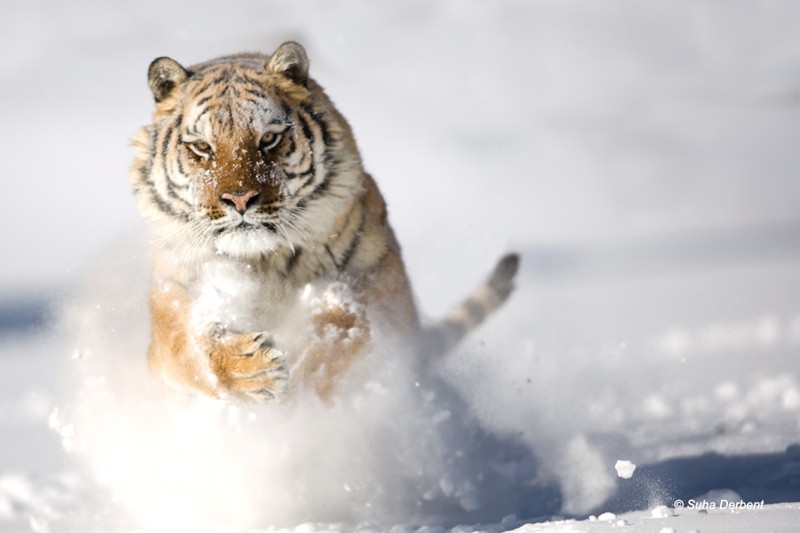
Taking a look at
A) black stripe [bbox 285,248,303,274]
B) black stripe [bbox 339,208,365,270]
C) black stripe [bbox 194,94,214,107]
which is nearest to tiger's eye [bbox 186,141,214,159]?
black stripe [bbox 194,94,214,107]

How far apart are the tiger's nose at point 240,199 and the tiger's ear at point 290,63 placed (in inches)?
23.3

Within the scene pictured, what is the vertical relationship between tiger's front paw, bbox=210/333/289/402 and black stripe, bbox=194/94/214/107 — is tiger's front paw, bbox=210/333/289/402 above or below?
below

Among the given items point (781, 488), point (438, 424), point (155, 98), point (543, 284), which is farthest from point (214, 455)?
point (543, 284)

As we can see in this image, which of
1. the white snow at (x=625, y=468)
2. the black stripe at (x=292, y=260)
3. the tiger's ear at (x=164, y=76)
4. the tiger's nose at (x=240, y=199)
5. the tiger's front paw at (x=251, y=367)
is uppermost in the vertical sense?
the tiger's ear at (x=164, y=76)

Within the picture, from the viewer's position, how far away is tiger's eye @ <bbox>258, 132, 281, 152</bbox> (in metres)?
3.41

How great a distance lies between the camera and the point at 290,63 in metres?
3.63

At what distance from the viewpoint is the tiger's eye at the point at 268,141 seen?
341cm

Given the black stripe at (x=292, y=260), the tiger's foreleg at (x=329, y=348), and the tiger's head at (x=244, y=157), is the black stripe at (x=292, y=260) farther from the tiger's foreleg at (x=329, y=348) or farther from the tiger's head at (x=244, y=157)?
the tiger's foreleg at (x=329, y=348)

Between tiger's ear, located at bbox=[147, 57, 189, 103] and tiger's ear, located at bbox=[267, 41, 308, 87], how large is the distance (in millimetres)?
336

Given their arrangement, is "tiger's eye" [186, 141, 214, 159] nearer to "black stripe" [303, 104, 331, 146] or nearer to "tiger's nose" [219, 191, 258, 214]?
"tiger's nose" [219, 191, 258, 214]

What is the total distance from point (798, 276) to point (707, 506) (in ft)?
15.5

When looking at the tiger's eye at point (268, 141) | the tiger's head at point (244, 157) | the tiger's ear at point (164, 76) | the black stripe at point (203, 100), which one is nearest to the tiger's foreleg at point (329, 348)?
the tiger's head at point (244, 157)

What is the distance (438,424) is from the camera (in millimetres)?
3902

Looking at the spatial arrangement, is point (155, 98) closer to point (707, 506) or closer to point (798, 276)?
point (707, 506)
